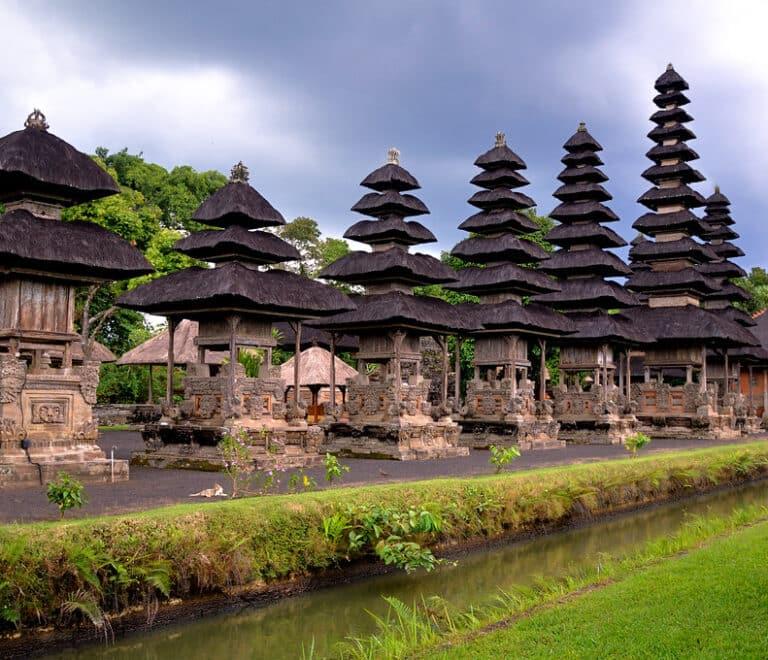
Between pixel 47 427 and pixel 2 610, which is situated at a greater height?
pixel 47 427

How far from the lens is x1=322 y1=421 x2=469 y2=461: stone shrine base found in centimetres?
2259

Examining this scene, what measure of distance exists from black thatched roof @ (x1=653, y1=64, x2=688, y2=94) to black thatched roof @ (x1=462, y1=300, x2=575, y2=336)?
653 inches

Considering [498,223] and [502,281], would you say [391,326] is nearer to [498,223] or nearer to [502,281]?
[502,281]

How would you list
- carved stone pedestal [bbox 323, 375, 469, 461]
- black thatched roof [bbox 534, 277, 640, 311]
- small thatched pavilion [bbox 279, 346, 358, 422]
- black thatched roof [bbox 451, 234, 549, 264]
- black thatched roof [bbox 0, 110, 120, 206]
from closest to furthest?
black thatched roof [bbox 0, 110, 120, 206], carved stone pedestal [bbox 323, 375, 469, 461], black thatched roof [bbox 451, 234, 549, 264], small thatched pavilion [bbox 279, 346, 358, 422], black thatched roof [bbox 534, 277, 640, 311]

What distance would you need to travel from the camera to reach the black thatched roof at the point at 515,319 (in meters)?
27.7

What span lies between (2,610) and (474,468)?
12.2 metres

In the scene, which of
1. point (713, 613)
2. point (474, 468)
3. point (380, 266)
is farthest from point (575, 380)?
point (713, 613)

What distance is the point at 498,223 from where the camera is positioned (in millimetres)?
29641

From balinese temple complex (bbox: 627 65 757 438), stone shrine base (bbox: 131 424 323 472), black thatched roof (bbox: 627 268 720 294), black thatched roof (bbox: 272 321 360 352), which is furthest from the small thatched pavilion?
black thatched roof (bbox: 627 268 720 294)

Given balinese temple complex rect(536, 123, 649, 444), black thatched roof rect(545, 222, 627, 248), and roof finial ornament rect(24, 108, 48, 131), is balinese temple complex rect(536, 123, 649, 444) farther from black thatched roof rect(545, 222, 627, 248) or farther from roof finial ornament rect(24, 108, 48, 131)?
roof finial ornament rect(24, 108, 48, 131)

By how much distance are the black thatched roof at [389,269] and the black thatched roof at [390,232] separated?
0.40m

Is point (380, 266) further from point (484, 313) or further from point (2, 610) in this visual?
point (2, 610)

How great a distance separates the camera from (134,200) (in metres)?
36.3

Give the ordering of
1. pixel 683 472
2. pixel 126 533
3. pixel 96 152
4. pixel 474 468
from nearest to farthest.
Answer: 1. pixel 126 533
2. pixel 474 468
3. pixel 683 472
4. pixel 96 152
